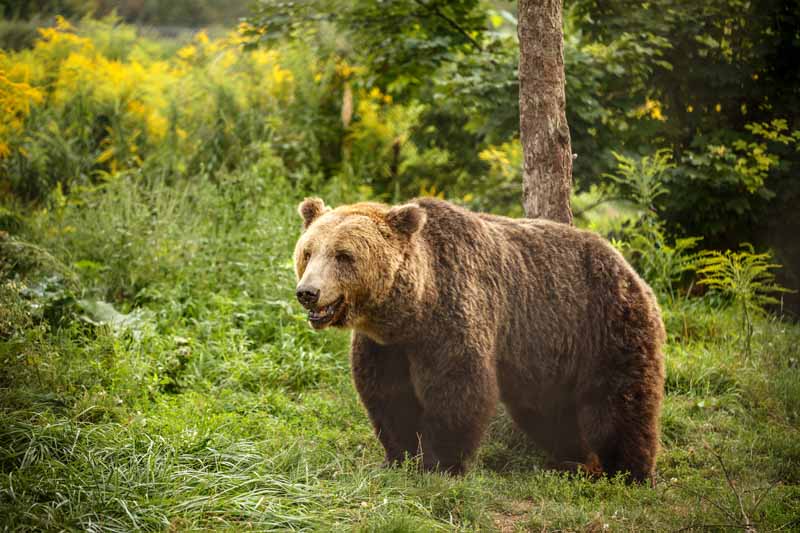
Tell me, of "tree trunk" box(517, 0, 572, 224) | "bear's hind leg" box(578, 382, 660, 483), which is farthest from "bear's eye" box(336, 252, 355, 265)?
"tree trunk" box(517, 0, 572, 224)

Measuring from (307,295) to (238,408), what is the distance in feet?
5.78

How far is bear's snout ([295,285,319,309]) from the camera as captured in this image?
3920 millimetres

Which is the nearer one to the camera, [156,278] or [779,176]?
[156,278]

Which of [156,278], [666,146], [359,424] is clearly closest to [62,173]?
[156,278]

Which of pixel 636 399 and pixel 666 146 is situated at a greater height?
pixel 666 146

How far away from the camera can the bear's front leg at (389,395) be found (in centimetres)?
455

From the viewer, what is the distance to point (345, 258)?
4148mm

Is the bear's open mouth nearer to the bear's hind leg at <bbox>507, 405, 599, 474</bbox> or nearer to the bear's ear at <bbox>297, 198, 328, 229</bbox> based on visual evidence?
the bear's ear at <bbox>297, 198, 328, 229</bbox>

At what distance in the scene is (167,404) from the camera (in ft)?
16.9

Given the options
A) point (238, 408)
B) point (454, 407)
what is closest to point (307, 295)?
point (454, 407)

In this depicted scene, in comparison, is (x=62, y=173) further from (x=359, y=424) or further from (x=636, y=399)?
(x=636, y=399)

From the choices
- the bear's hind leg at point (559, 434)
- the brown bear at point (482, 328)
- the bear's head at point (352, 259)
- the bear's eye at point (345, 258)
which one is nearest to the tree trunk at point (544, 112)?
the brown bear at point (482, 328)

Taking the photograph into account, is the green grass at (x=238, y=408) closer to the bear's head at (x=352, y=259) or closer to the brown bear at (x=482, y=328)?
the brown bear at (x=482, y=328)

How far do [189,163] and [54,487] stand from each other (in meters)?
Result: 6.27
